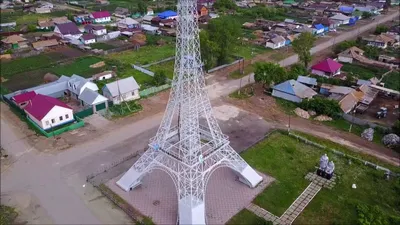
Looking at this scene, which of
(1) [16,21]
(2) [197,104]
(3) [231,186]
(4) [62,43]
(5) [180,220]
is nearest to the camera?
(5) [180,220]

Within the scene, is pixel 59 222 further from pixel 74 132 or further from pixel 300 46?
pixel 300 46

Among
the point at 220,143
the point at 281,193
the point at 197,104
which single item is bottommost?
the point at 281,193

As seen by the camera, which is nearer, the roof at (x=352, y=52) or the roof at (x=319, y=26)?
the roof at (x=352, y=52)

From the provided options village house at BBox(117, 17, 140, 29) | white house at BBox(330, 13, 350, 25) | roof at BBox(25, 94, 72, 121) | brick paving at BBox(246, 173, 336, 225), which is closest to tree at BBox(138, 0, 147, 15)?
village house at BBox(117, 17, 140, 29)

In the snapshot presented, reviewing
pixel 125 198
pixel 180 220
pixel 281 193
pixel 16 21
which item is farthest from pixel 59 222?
pixel 16 21

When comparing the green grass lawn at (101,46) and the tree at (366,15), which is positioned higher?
the tree at (366,15)

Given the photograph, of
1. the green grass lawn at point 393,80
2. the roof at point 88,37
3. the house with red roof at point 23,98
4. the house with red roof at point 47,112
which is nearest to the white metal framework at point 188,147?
the house with red roof at point 47,112

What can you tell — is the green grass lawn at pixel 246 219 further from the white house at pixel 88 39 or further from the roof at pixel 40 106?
the white house at pixel 88 39

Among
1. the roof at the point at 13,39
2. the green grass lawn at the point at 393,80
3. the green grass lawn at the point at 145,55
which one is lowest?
the green grass lawn at the point at 393,80
